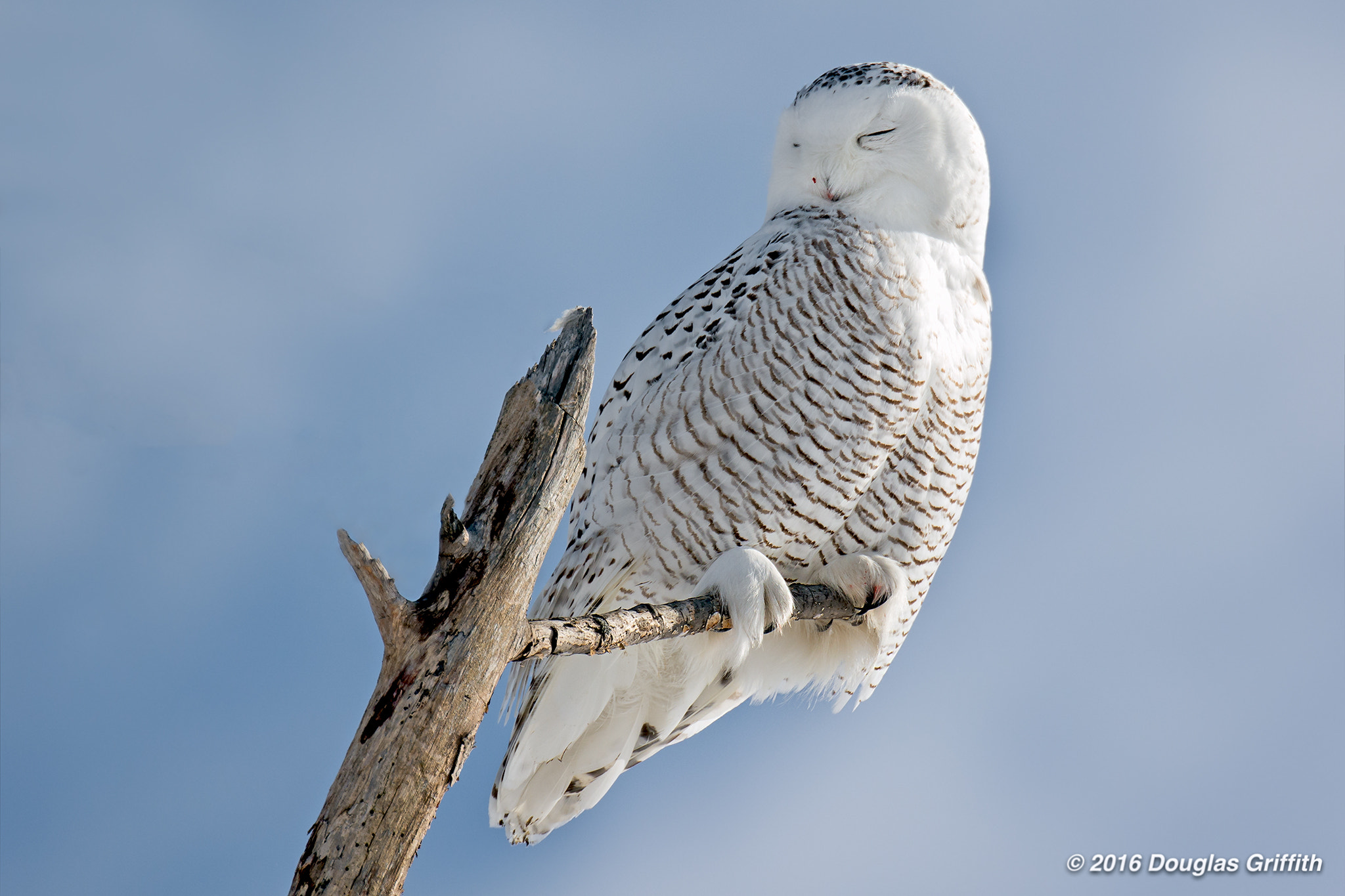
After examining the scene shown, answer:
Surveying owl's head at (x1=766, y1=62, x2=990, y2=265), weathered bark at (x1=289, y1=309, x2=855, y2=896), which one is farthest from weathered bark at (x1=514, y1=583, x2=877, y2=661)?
owl's head at (x1=766, y1=62, x2=990, y2=265)

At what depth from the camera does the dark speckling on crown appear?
270cm

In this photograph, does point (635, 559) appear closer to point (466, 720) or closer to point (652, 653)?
point (652, 653)

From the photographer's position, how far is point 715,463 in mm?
2389

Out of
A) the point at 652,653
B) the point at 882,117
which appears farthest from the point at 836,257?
the point at 652,653

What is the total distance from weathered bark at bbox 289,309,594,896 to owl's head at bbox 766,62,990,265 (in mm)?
1180

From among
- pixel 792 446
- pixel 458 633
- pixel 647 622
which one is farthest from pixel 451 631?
pixel 792 446

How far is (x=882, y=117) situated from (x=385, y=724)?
6.38 feet

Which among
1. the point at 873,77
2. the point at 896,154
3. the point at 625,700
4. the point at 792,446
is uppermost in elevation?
the point at 873,77

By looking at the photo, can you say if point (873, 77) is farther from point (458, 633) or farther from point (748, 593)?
point (458, 633)

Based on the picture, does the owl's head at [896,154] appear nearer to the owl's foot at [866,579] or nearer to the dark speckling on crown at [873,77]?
the dark speckling on crown at [873,77]

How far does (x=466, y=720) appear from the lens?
5.16 feet

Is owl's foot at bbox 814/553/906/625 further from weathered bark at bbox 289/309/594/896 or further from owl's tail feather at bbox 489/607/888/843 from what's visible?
weathered bark at bbox 289/309/594/896

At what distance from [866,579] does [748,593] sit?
406 millimetres

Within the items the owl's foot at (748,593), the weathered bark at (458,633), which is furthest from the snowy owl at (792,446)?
the weathered bark at (458,633)
